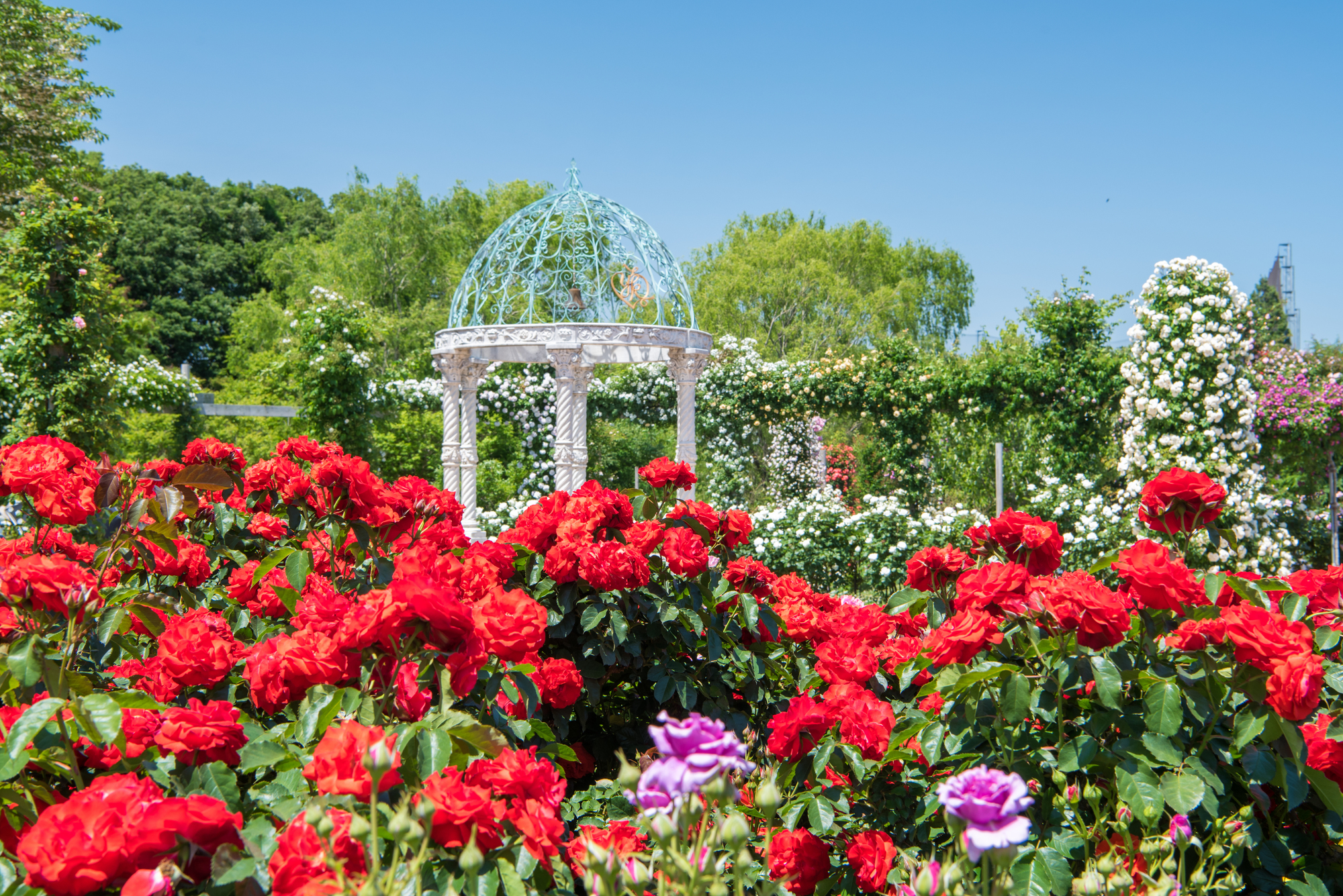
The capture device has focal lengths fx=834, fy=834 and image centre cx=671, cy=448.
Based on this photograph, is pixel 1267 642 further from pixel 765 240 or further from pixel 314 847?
pixel 765 240

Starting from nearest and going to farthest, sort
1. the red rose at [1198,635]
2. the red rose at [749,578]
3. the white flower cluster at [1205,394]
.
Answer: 1. the red rose at [1198,635]
2. the red rose at [749,578]
3. the white flower cluster at [1205,394]

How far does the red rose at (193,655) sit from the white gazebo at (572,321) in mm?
6584

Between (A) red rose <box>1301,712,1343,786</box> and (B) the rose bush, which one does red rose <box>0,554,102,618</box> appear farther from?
(A) red rose <box>1301,712,1343,786</box>

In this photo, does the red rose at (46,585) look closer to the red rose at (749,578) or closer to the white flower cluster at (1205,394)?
the red rose at (749,578)

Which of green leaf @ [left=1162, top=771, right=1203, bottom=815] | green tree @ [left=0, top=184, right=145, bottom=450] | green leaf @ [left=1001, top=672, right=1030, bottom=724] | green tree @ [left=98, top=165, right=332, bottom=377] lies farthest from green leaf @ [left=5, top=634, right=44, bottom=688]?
green tree @ [left=98, top=165, right=332, bottom=377]

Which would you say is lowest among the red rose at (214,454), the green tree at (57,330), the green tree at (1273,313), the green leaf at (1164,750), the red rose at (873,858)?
the red rose at (873,858)

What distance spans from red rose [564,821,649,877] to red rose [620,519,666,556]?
0.99m

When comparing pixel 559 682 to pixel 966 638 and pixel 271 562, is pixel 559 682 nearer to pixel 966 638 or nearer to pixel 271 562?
pixel 271 562

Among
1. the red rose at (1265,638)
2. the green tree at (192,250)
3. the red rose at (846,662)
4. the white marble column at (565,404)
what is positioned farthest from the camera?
the green tree at (192,250)

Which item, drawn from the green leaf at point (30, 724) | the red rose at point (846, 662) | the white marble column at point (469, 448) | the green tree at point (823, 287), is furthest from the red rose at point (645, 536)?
the green tree at point (823, 287)

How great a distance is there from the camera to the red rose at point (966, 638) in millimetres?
1677

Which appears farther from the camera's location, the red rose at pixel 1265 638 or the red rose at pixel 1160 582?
the red rose at pixel 1160 582

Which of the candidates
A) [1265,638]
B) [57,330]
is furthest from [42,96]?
[1265,638]

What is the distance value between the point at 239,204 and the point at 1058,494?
35.6 meters
